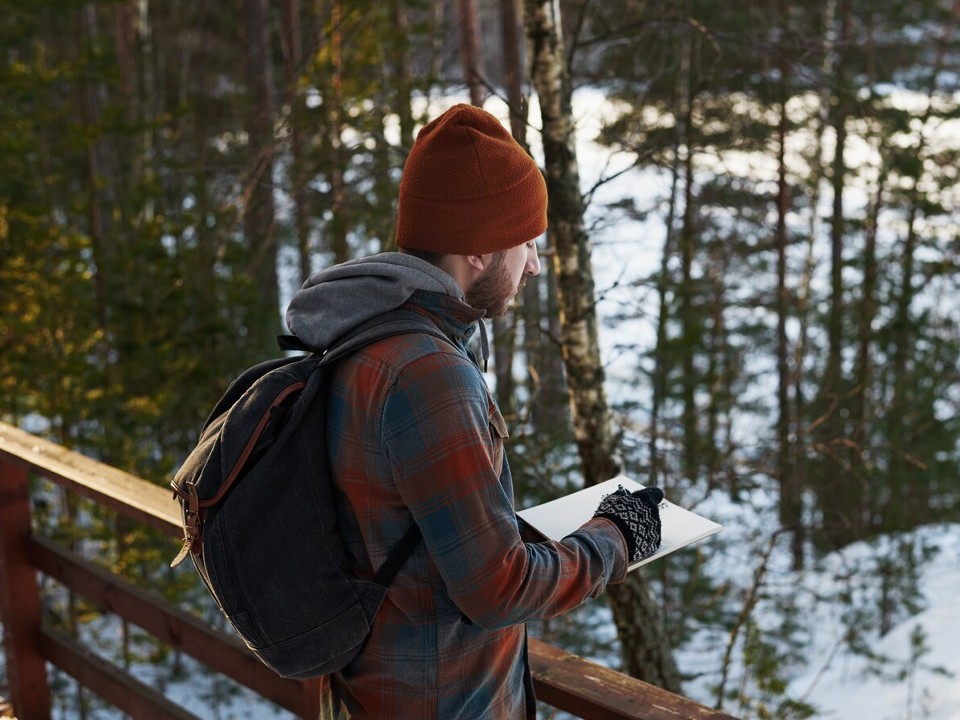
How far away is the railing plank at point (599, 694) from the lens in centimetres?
153

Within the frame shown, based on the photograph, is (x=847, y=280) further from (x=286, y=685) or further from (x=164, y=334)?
(x=286, y=685)

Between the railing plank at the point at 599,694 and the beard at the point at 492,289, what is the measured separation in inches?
25.5

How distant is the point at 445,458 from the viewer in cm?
118

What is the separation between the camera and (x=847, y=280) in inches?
580

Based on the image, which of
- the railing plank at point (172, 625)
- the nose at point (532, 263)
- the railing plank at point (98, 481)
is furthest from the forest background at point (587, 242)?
the nose at point (532, 263)

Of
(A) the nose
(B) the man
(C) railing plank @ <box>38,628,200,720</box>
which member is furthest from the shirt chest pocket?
(C) railing plank @ <box>38,628,200,720</box>

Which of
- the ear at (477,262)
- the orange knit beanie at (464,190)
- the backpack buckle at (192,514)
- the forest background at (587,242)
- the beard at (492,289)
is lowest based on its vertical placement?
the forest background at (587,242)

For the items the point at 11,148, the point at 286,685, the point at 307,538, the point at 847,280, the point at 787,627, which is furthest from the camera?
the point at 847,280

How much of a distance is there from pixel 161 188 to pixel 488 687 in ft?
24.4

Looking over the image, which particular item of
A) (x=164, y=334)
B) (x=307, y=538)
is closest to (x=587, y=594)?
(x=307, y=538)

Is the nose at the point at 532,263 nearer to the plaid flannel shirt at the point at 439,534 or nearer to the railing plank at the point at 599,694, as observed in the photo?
the plaid flannel shirt at the point at 439,534

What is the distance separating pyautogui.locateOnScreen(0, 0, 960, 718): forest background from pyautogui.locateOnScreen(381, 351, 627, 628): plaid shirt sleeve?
2290mm

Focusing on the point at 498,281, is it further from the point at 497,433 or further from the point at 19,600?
the point at 19,600

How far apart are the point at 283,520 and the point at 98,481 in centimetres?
121
